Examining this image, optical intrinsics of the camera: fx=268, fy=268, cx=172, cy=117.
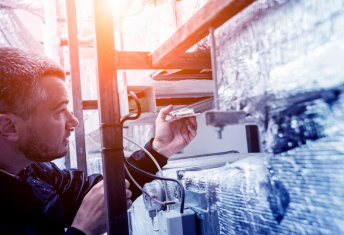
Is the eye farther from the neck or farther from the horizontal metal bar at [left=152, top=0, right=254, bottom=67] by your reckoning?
the horizontal metal bar at [left=152, top=0, right=254, bottom=67]

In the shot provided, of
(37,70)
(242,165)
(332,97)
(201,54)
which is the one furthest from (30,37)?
(332,97)

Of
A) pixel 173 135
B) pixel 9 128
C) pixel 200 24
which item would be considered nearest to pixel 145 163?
pixel 173 135

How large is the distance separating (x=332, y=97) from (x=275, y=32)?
121 millimetres

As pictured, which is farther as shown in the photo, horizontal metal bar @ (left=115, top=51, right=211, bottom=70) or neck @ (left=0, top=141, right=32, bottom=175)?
neck @ (left=0, top=141, right=32, bottom=175)

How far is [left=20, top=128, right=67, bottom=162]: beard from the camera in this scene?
88 cm

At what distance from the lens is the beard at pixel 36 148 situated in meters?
0.88

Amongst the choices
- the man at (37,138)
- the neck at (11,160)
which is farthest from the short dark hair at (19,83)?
the neck at (11,160)

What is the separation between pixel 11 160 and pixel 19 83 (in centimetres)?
28

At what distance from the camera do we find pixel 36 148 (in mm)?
Result: 888

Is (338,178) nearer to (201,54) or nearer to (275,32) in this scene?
(275,32)

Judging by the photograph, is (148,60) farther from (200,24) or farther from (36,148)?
(36,148)

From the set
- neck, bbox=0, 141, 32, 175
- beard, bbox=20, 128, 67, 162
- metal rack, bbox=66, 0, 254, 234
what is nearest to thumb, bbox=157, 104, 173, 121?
metal rack, bbox=66, 0, 254, 234

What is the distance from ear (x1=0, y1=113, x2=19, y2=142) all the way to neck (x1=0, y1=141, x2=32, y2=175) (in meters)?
0.05

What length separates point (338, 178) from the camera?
1.16ft
